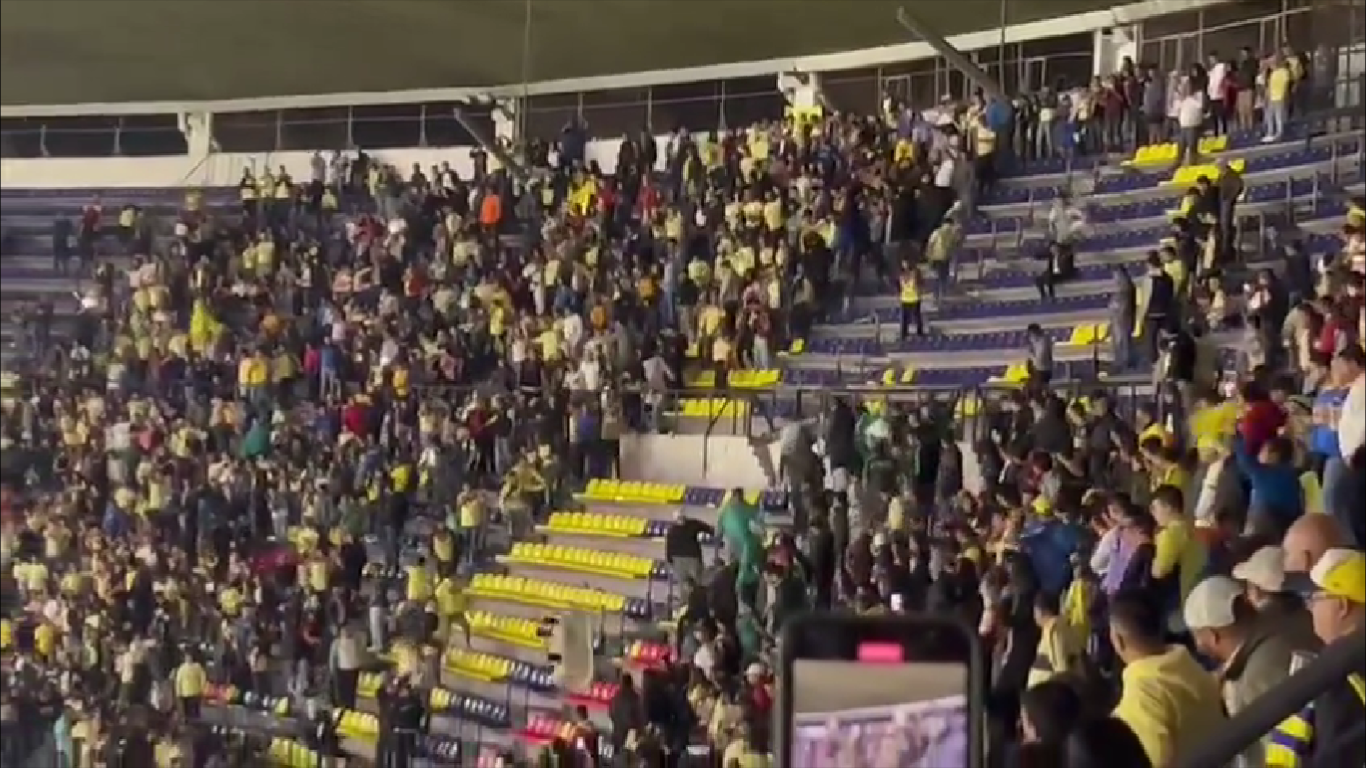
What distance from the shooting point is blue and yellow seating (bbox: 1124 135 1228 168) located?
604 centimetres

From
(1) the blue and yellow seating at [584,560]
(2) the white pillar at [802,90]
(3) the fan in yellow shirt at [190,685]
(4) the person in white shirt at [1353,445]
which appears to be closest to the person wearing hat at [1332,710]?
(4) the person in white shirt at [1353,445]

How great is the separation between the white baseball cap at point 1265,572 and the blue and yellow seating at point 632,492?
12.3ft

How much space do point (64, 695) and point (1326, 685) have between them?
23.0ft

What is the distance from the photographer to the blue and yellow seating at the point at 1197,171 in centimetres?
577

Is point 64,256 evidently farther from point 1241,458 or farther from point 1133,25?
point 1241,458

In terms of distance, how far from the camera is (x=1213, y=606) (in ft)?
8.11

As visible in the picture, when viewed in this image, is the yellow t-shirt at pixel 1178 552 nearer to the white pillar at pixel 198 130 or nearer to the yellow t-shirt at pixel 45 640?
the yellow t-shirt at pixel 45 640

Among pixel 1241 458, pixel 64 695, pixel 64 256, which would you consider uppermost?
pixel 64 256

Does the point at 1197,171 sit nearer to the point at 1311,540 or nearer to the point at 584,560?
the point at 584,560

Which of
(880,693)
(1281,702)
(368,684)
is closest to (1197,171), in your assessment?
(368,684)

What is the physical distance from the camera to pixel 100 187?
10336 millimetres

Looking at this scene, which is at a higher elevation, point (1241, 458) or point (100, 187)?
point (100, 187)

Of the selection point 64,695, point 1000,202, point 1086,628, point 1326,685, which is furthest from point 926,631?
point 64,695

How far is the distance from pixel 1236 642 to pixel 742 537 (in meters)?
3.51
